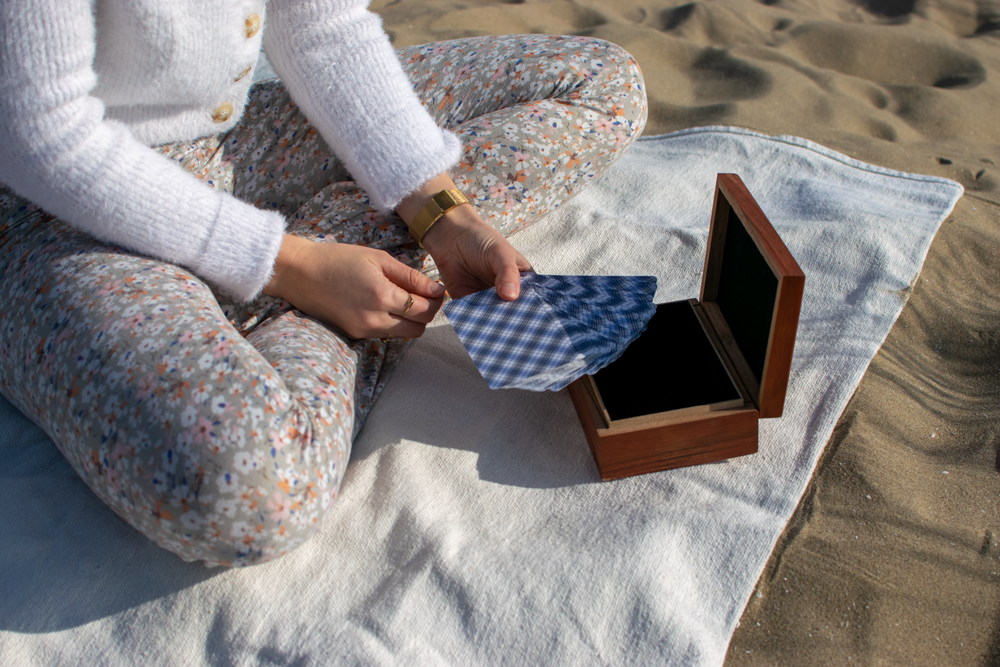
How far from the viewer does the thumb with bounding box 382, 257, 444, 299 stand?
1.12 meters

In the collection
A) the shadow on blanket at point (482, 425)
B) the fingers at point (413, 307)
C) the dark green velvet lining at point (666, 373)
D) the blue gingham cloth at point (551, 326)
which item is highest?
the blue gingham cloth at point (551, 326)

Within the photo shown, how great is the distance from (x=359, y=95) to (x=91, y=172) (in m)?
0.44

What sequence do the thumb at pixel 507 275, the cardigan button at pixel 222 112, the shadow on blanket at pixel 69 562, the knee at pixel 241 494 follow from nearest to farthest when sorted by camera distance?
the knee at pixel 241 494 → the shadow on blanket at pixel 69 562 → the thumb at pixel 507 275 → the cardigan button at pixel 222 112

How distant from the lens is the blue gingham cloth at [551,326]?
96 centimetres

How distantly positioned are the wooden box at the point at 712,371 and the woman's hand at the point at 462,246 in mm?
228

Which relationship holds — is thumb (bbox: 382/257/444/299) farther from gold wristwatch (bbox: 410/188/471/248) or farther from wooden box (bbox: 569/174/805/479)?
wooden box (bbox: 569/174/805/479)

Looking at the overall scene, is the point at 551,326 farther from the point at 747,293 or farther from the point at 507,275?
the point at 747,293

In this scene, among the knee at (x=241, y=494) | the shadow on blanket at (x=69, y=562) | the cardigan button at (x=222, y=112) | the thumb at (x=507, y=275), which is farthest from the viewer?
the cardigan button at (x=222, y=112)

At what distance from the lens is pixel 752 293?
40.7 inches

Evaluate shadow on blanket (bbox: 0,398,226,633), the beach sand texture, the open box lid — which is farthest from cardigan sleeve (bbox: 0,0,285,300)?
the beach sand texture

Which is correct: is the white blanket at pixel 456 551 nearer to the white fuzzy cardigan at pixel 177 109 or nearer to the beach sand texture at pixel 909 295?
the beach sand texture at pixel 909 295

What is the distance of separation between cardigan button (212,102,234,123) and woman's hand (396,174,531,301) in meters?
0.31

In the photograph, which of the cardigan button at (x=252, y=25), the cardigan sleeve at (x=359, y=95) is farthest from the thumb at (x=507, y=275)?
the cardigan button at (x=252, y=25)

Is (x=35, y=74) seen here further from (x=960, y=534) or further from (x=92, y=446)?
(x=960, y=534)
